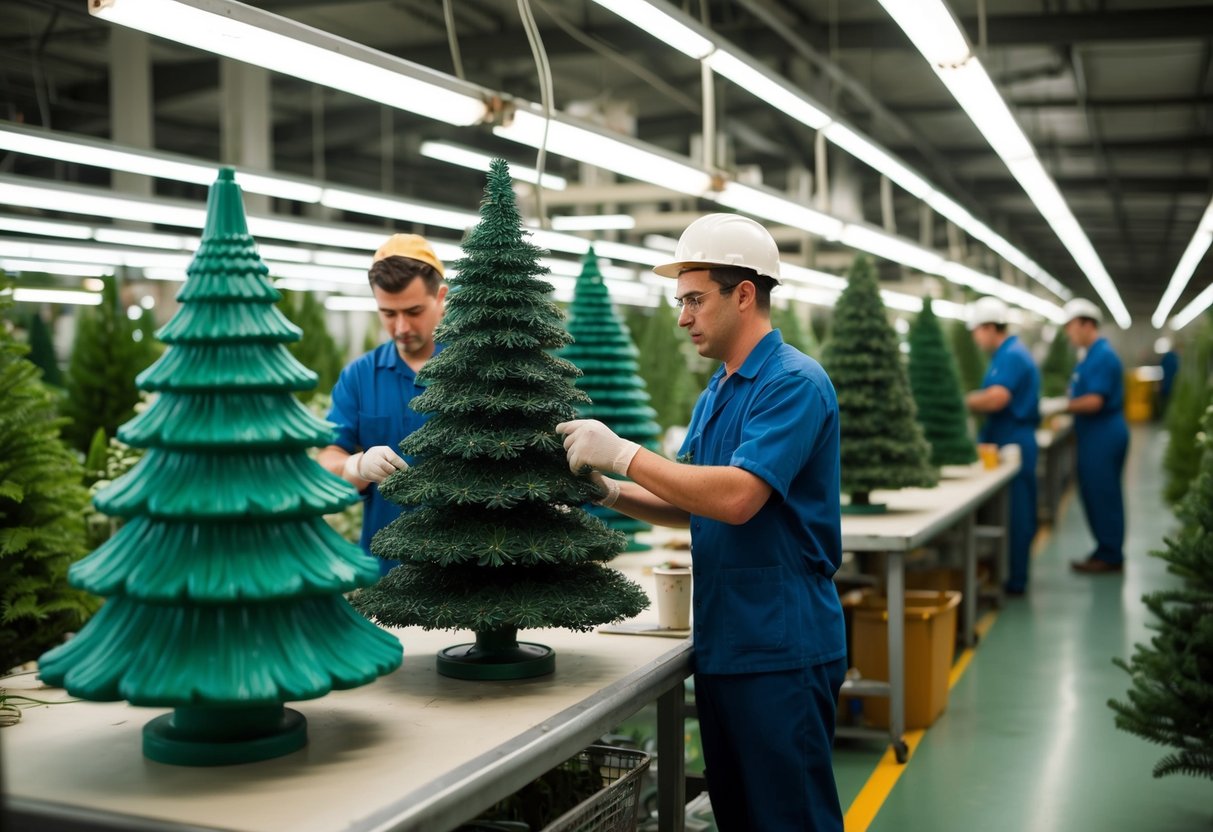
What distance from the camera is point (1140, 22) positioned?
9312 mm

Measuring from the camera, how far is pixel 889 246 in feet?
32.3

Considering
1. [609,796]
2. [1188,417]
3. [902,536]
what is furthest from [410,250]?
[1188,417]

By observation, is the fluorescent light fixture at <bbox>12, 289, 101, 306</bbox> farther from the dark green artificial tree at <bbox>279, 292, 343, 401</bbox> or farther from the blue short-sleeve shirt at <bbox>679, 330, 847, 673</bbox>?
the blue short-sleeve shirt at <bbox>679, 330, 847, 673</bbox>

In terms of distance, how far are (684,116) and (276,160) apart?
6.56m

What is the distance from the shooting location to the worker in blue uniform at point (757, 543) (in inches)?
101

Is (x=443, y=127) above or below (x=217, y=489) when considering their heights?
above

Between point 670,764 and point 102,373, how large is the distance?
551cm

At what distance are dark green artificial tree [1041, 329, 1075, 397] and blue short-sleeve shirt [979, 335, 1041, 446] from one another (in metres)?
6.67

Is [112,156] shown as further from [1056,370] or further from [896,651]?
[1056,370]

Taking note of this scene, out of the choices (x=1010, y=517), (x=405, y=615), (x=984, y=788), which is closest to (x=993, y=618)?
(x=1010, y=517)

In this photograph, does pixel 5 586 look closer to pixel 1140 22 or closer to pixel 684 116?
pixel 1140 22

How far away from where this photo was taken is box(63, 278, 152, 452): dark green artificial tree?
23.2 ft

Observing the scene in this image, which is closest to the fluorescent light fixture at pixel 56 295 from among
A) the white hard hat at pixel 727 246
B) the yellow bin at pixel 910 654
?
the yellow bin at pixel 910 654

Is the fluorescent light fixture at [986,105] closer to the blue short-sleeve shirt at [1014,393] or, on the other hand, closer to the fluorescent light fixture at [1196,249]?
the blue short-sleeve shirt at [1014,393]
